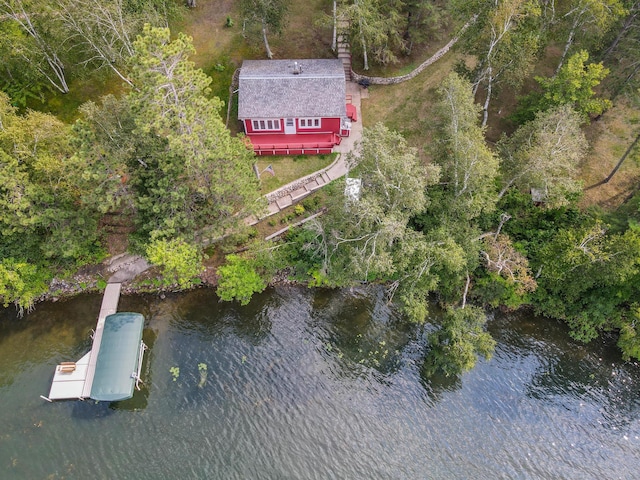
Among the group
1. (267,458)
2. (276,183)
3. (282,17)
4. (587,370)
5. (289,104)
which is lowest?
(267,458)

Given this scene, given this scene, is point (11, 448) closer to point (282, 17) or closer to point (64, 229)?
point (64, 229)

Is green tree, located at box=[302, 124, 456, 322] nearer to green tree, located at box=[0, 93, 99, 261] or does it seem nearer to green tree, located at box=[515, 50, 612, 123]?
green tree, located at box=[515, 50, 612, 123]

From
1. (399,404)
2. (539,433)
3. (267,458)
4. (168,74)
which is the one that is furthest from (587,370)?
(168,74)

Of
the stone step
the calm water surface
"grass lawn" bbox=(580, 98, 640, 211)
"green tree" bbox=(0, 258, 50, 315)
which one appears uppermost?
"grass lawn" bbox=(580, 98, 640, 211)

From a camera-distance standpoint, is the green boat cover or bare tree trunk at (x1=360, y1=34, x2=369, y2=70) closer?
the green boat cover

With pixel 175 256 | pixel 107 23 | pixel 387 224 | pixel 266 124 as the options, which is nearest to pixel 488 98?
pixel 387 224

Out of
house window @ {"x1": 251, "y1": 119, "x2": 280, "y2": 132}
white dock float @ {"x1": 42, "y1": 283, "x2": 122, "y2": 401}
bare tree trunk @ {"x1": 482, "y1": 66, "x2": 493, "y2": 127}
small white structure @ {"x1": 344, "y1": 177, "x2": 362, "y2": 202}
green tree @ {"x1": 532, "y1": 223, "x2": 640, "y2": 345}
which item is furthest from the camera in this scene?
house window @ {"x1": 251, "y1": 119, "x2": 280, "y2": 132}

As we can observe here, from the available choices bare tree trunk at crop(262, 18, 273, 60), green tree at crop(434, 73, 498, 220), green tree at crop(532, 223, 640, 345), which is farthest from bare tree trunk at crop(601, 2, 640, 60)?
bare tree trunk at crop(262, 18, 273, 60)
